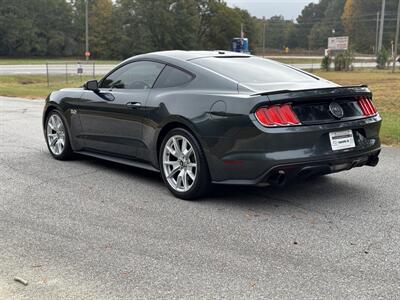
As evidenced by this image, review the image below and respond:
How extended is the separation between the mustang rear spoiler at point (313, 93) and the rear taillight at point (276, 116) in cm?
8

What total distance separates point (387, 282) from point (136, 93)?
139 inches

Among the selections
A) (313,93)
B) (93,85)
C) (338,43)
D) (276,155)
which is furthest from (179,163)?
(338,43)

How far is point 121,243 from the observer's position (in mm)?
4332

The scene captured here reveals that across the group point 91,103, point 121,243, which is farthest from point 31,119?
point 121,243

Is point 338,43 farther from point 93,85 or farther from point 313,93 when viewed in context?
point 313,93

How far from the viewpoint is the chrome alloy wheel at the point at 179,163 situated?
17.9 ft

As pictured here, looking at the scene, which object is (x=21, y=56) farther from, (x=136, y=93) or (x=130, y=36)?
(x=136, y=93)

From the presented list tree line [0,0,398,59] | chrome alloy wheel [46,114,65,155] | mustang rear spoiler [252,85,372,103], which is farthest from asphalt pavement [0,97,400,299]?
tree line [0,0,398,59]

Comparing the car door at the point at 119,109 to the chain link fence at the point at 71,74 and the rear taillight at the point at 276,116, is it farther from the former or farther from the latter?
the chain link fence at the point at 71,74

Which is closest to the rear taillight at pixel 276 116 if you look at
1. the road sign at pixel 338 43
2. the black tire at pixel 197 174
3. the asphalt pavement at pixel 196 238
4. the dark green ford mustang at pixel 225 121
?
the dark green ford mustang at pixel 225 121

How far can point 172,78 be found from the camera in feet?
19.2

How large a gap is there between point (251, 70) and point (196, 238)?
2.20 m

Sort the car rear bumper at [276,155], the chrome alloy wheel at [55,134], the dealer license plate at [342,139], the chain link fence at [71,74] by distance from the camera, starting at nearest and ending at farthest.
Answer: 1. the car rear bumper at [276,155]
2. the dealer license plate at [342,139]
3. the chrome alloy wheel at [55,134]
4. the chain link fence at [71,74]

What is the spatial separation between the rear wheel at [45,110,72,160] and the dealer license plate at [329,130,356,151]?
3.71 meters
